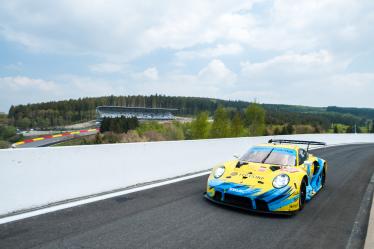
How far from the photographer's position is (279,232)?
4.72 meters

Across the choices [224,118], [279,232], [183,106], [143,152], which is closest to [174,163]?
[143,152]

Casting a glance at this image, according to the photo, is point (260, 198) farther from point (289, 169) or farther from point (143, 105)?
point (143, 105)

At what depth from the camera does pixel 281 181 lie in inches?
224

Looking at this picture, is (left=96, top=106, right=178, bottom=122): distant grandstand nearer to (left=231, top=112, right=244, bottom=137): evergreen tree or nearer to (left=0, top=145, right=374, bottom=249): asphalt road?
(left=231, top=112, right=244, bottom=137): evergreen tree

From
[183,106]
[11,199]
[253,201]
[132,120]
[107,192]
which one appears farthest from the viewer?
[183,106]

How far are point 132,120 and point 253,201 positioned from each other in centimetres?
9084

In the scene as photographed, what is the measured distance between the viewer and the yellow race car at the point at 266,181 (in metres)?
5.45

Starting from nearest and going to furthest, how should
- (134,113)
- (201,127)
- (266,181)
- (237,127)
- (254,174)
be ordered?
(266,181)
(254,174)
(237,127)
(201,127)
(134,113)

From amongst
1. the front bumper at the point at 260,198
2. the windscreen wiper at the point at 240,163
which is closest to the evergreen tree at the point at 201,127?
the windscreen wiper at the point at 240,163

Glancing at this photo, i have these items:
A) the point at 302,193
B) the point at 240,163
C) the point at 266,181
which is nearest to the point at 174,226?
the point at 266,181

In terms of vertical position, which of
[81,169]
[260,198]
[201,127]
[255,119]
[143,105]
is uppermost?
[143,105]

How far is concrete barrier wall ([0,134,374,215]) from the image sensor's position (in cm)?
493

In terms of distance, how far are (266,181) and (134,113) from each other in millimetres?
107376

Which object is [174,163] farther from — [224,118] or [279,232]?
[224,118]
